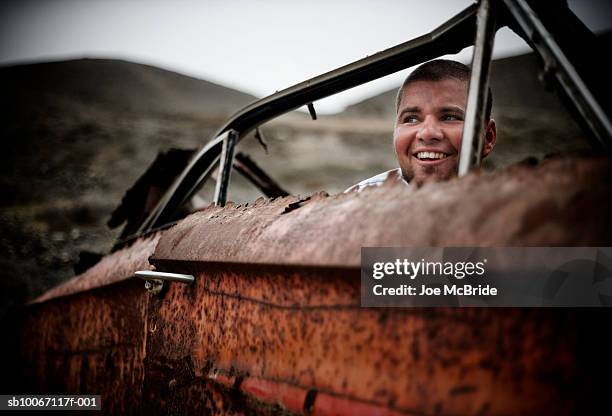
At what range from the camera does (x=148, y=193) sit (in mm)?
2406

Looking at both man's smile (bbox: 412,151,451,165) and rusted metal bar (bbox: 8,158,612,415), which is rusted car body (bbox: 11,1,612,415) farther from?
man's smile (bbox: 412,151,451,165)

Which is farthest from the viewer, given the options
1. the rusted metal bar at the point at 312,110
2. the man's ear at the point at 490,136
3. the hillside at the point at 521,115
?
the hillside at the point at 521,115

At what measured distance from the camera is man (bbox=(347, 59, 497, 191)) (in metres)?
1.56

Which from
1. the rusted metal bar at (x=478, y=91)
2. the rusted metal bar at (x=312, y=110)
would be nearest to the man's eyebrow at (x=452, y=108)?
the rusted metal bar at (x=312, y=110)

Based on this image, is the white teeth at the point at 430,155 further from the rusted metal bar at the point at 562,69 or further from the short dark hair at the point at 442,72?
the rusted metal bar at the point at 562,69

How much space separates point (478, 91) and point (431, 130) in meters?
0.91

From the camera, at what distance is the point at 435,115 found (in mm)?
1595

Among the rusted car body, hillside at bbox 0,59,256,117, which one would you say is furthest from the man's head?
hillside at bbox 0,59,256,117

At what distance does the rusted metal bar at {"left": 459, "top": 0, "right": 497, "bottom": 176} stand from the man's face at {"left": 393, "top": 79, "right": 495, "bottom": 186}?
827mm

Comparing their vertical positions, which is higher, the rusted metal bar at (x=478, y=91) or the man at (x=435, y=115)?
the man at (x=435, y=115)

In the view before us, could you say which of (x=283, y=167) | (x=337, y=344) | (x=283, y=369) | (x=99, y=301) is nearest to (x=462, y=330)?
(x=337, y=344)

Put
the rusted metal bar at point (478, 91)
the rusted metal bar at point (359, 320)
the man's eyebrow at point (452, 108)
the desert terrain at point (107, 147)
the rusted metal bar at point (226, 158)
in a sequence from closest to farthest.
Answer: the rusted metal bar at point (359, 320) → the rusted metal bar at point (478, 91) → the rusted metal bar at point (226, 158) → the man's eyebrow at point (452, 108) → the desert terrain at point (107, 147)

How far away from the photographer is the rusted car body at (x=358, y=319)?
0.46 meters

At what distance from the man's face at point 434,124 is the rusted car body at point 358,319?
672 millimetres
